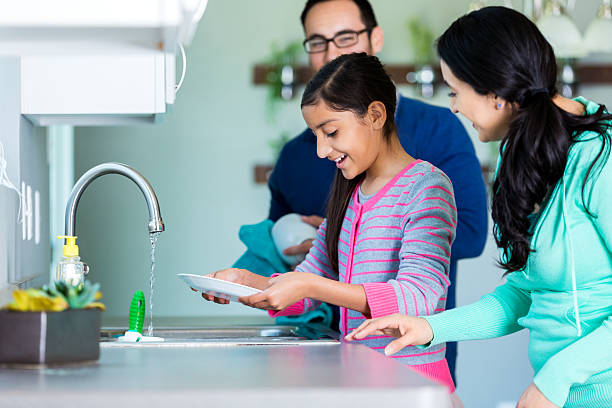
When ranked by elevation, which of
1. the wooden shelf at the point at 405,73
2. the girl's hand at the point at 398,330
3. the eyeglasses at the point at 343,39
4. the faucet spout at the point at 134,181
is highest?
the wooden shelf at the point at 405,73

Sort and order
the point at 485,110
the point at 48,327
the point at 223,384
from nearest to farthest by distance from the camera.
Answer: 1. the point at 223,384
2. the point at 48,327
3. the point at 485,110

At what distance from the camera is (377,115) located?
159 cm

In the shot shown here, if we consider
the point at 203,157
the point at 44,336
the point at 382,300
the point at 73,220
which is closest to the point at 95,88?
the point at 73,220

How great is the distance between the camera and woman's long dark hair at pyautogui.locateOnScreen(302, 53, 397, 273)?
1.58 meters

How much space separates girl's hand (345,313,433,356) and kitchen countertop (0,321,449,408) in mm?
221

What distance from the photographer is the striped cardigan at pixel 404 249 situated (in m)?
1.39

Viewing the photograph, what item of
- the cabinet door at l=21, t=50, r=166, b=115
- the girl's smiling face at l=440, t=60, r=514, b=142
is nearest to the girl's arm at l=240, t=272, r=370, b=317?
the girl's smiling face at l=440, t=60, r=514, b=142

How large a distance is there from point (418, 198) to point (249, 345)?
42 cm

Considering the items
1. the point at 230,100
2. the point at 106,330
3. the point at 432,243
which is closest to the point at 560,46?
the point at 230,100

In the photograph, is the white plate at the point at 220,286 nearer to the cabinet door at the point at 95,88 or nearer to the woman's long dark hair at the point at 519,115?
the woman's long dark hair at the point at 519,115

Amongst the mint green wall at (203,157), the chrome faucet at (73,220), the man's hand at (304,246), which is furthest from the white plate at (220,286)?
the mint green wall at (203,157)

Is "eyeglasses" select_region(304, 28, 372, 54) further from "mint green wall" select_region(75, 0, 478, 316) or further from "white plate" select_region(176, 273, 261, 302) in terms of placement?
"mint green wall" select_region(75, 0, 478, 316)

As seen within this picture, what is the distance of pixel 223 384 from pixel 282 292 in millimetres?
496

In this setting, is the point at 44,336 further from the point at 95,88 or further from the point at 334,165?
the point at 334,165
